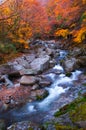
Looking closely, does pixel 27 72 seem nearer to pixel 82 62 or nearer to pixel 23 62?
pixel 23 62

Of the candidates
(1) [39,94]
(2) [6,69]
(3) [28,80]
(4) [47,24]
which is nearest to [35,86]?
(3) [28,80]

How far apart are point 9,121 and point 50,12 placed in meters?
24.1

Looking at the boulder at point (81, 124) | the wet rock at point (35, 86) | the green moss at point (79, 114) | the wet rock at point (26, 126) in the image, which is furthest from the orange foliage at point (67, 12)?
the boulder at point (81, 124)

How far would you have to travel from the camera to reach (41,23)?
31.5m

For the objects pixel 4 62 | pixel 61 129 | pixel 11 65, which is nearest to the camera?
pixel 61 129

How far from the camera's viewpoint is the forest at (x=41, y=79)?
27.2 ft

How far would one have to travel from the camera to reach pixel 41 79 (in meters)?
14.6

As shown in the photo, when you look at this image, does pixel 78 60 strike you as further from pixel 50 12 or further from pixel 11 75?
pixel 50 12

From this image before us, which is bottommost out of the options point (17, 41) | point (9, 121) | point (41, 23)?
point (9, 121)

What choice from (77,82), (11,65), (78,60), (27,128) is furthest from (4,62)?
(27,128)

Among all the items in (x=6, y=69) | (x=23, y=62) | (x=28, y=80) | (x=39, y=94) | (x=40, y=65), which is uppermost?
(x=23, y=62)

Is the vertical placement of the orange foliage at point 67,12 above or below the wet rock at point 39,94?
above

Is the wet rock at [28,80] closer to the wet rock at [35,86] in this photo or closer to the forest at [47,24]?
the wet rock at [35,86]

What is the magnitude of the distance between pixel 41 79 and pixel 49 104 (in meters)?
3.24
